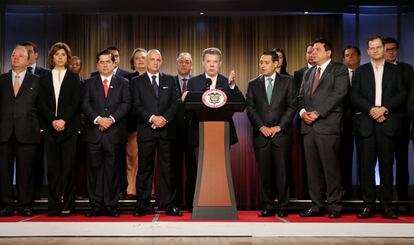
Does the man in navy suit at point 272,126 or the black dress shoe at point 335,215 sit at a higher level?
the man in navy suit at point 272,126

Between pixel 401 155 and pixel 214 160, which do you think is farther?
pixel 401 155

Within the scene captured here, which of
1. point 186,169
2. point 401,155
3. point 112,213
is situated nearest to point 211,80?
point 186,169

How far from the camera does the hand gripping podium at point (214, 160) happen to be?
4500 mm

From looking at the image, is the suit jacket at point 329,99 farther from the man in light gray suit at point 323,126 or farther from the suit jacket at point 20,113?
the suit jacket at point 20,113

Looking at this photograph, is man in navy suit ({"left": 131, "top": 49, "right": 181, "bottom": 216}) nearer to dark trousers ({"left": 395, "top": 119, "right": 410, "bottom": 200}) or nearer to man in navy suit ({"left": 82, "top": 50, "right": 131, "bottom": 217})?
man in navy suit ({"left": 82, "top": 50, "right": 131, "bottom": 217})

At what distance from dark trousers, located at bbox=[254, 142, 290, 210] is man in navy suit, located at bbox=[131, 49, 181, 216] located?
81 centimetres

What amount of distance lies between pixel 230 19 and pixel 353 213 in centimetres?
350

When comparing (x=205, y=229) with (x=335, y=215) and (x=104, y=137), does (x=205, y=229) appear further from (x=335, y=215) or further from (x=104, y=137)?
(x=104, y=137)

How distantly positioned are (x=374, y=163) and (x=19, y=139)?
3.15 meters

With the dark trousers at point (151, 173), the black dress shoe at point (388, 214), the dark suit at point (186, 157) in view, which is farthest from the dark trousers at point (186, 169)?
the black dress shoe at point (388, 214)

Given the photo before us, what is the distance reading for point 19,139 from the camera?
16.4 ft

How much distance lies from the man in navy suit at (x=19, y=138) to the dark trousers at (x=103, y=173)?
0.55 m

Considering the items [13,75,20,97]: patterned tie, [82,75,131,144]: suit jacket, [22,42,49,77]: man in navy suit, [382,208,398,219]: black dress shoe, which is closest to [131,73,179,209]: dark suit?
[82,75,131,144]: suit jacket

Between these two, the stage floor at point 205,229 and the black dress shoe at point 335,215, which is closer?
the stage floor at point 205,229
